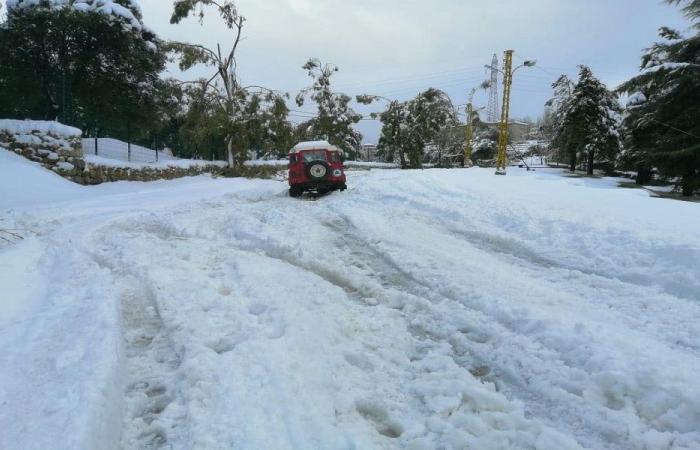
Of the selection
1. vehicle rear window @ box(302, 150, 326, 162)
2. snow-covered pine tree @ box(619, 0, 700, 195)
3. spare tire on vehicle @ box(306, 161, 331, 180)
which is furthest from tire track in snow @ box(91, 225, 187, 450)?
snow-covered pine tree @ box(619, 0, 700, 195)

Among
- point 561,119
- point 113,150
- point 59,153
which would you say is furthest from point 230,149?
point 561,119

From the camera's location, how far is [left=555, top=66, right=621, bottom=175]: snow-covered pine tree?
110 ft

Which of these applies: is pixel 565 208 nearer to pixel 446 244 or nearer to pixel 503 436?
pixel 446 244

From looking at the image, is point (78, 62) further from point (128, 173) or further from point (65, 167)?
point (65, 167)

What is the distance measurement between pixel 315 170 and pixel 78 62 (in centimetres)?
1395

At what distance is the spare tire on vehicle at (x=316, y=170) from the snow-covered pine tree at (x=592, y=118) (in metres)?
29.2

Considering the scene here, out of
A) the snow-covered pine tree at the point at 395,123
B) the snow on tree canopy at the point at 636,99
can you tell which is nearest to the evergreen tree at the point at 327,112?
the snow-covered pine tree at the point at 395,123

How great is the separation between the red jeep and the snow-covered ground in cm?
620

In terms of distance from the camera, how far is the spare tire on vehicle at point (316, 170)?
13.5 m

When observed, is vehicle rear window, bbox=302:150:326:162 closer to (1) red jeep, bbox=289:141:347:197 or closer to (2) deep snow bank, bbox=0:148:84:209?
(1) red jeep, bbox=289:141:347:197

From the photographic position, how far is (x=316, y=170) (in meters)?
13.5

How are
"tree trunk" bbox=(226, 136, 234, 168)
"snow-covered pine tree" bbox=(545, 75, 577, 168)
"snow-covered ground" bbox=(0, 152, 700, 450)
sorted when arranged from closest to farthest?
"snow-covered ground" bbox=(0, 152, 700, 450) < "tree trunk" bbox=(226, 136, 234, 168) < "snow-covered pine tree" bbox=(545, 75, 577, 168)

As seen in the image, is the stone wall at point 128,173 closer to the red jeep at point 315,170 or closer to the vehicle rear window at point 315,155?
the red jeep at point 315,170

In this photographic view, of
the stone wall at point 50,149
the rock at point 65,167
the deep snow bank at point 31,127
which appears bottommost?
the rock at point 65,167
